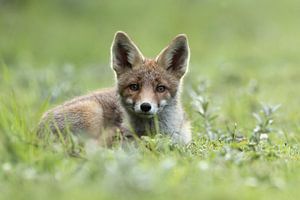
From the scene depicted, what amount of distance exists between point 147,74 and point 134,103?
0.43 metres

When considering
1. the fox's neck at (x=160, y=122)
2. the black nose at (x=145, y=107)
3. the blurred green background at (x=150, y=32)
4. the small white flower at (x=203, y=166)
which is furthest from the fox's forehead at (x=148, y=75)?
the blurred green background at (x=150, y=32)

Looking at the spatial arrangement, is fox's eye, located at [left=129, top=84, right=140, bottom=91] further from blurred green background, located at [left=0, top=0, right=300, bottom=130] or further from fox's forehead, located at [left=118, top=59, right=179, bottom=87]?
blurred green background, located at [left=0, top=0, right=300, bottom=130]

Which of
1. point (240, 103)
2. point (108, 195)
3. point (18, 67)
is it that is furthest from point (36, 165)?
point (18, 67)

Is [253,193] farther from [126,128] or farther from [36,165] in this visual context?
[126,128]

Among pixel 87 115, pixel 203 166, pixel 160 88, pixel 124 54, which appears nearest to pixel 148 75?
pixel 160 88

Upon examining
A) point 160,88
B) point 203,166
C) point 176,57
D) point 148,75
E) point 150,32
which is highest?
point 150,32

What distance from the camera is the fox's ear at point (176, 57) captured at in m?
8.45

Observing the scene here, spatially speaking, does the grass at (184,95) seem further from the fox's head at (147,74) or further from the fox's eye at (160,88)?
the fox's eye at (160,88)

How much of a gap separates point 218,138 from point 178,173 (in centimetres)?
266

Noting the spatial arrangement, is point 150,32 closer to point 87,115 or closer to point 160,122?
point 160,122

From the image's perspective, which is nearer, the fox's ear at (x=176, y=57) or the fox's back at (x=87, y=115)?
the fox's back at (x=87, y=115)

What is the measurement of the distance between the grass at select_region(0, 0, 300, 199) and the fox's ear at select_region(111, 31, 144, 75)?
1006 millimetres

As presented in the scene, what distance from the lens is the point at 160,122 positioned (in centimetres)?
823

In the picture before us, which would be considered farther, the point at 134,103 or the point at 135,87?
the point at 135,87
